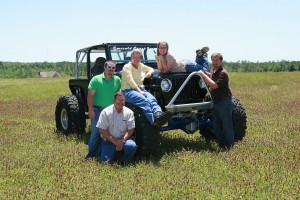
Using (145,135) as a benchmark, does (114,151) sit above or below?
below

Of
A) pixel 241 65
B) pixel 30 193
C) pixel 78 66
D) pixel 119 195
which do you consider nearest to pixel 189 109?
pixel 119 195

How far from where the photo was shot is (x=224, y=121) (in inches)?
292

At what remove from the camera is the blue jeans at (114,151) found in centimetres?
659

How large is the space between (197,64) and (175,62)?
54 cm

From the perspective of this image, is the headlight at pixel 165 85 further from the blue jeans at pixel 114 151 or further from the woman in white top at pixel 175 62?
the blue jeans at pixel 114 151

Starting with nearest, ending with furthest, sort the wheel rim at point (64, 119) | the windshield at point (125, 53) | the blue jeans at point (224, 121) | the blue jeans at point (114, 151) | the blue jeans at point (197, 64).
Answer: the blue jeans at point (114, 151) < the blue jeans at point (224, 121) < the blue jeans at point (197, 64) < the windshield at point (125, 53) < the wheel rim at point (64, 119)

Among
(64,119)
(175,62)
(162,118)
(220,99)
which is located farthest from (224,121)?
(64,119)

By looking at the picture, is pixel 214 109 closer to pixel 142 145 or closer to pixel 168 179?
pixel 142 145

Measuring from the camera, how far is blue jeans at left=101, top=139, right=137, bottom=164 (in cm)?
659

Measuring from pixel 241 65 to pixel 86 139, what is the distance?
102 m

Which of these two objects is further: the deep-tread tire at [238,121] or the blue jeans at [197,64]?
the deep-tread tire at [238,121]

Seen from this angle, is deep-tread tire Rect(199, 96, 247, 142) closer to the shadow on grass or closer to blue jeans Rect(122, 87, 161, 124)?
the shadow on grass

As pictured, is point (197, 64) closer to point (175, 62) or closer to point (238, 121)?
point (175, 62)

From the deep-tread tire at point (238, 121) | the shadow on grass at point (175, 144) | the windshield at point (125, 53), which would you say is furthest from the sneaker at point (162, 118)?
the windshield at point (125, 53)
